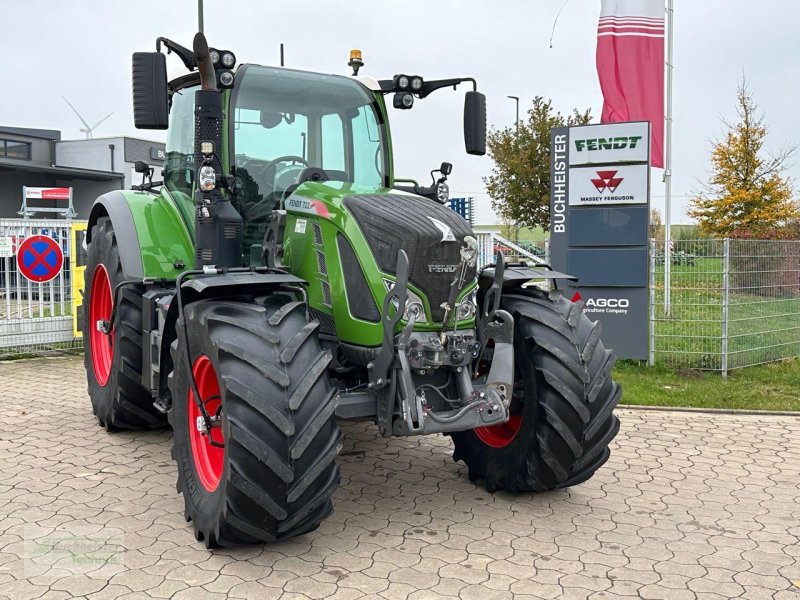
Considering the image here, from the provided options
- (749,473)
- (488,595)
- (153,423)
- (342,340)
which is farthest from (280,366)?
(749,473)

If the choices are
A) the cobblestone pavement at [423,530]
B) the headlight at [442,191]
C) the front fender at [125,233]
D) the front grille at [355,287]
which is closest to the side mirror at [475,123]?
the headlight at [442,191]

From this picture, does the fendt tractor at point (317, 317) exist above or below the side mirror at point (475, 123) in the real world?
below

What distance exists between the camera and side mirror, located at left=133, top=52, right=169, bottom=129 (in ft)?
14.2

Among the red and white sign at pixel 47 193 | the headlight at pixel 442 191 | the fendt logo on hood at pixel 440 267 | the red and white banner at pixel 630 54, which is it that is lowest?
the fendt logo on hood at pixel 440 267

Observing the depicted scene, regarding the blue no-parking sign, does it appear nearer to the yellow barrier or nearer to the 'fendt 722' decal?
the yellow barrier

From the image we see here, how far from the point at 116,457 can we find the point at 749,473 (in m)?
4.40

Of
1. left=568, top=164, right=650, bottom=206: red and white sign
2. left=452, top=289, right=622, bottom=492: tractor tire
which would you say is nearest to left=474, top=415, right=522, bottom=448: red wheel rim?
left=452, top=289, right=622, bottom=492: tractor tire

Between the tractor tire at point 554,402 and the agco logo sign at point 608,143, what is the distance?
5.09 m

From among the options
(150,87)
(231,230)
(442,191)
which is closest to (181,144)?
(231,230)

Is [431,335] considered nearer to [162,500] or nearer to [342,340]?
[342,340]

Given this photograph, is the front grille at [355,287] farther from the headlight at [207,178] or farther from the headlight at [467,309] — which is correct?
the headlight at [207,178]

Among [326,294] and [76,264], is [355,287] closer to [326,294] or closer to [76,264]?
[326,294]

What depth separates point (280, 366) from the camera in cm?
384

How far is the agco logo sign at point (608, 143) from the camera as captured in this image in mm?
9492
